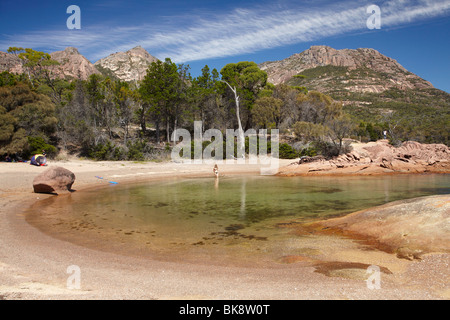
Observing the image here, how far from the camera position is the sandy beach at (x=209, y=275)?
155 inches

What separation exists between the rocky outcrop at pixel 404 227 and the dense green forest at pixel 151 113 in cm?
2244

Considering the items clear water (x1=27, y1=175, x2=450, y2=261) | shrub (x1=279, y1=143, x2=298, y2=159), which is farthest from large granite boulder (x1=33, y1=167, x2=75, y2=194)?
shrub (x1=279, y1=143, x2=298, y2=159)

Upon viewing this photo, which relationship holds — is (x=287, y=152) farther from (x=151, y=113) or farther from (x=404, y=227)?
(x=404, y=227)

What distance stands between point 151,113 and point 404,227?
36.0 meters

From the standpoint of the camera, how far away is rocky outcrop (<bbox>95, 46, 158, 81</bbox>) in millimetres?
139500

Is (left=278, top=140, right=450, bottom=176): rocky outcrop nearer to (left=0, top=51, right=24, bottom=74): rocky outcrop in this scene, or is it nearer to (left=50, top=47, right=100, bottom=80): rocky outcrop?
(left=0, top=51, right=24, bottom=74): rocky outcrop

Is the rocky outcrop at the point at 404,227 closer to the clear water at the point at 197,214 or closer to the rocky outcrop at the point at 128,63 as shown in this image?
the clear water at the point at 197,214

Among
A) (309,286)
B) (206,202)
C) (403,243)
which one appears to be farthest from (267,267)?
(206,202)

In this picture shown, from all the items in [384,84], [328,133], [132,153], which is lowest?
[132,153]

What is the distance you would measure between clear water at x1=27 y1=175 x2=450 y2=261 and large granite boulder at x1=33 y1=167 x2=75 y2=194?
0.79 m

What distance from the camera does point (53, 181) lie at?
48.6ft

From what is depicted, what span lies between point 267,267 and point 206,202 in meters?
7.87

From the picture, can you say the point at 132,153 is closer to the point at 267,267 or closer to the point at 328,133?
the point at 328,133

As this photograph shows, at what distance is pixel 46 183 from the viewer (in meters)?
14.5
